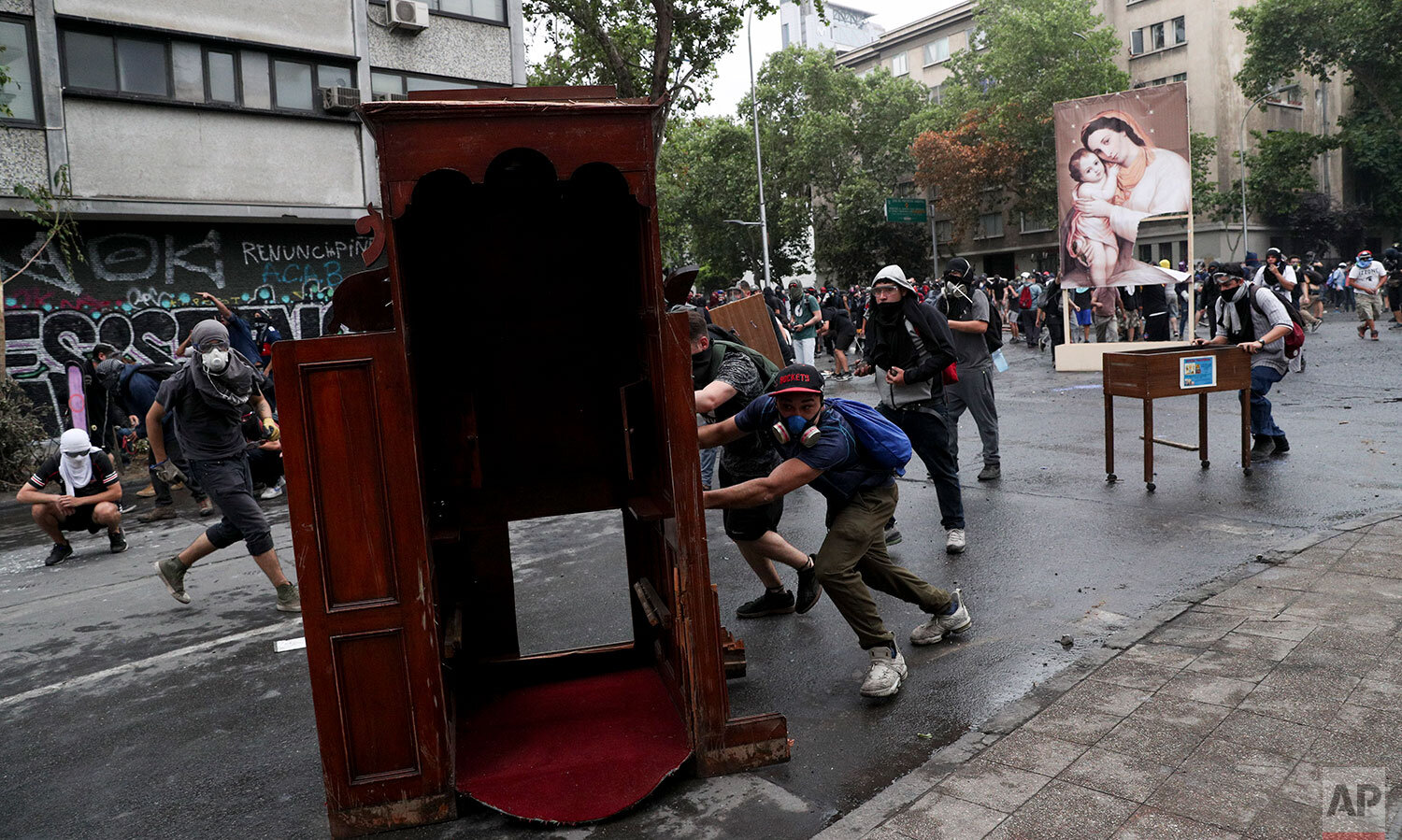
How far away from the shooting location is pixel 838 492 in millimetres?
4469

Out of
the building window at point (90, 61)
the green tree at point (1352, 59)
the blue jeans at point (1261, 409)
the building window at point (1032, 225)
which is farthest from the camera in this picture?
the building window at point (1032, 225)

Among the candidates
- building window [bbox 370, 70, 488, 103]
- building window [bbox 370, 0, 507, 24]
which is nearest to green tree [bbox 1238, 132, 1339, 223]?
building window [bbox 370, 0, 507, 24]

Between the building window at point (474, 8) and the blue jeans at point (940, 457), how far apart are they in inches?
622

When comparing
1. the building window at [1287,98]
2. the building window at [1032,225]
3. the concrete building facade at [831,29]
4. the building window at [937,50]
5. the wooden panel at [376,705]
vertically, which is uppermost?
the concrete building facade at [831,29]

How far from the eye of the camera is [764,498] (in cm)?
427

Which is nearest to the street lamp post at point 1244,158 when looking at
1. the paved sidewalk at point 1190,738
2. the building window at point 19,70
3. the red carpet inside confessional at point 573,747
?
the building window at point 19,70

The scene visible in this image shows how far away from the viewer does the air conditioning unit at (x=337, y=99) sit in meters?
17.0

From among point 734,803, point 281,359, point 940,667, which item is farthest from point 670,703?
point 281,359

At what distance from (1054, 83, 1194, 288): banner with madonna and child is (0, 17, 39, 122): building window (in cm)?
1522

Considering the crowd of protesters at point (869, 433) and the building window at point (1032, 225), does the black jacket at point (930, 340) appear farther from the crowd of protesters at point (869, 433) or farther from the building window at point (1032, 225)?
the building window at point (1032, 225)

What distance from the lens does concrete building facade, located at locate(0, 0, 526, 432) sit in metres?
14.5

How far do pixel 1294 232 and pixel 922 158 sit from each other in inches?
653

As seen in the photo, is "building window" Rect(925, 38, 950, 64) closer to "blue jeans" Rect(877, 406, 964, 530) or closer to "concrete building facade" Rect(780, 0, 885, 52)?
"concrete building facade" Rect(780, 0, 885, 52)

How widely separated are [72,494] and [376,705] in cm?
655
